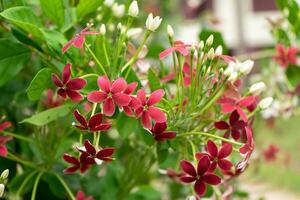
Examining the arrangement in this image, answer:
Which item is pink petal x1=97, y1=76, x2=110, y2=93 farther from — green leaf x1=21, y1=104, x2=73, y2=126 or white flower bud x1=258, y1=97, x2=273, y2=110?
white flower bud x1=258, y1=97, x2=273, y2=110

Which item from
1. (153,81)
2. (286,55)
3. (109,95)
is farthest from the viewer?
(286,55)

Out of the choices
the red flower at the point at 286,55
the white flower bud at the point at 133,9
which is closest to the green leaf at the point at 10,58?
the white flower bud at the point at 133,9

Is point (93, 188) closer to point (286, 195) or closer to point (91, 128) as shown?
point (91, 128)

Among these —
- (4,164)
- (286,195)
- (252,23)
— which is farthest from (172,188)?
(252,23)

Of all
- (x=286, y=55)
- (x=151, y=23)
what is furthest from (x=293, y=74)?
(x=151, y=23)

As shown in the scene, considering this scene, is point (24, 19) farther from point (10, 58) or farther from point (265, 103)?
point (265, 103)

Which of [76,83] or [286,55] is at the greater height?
[76,83]
